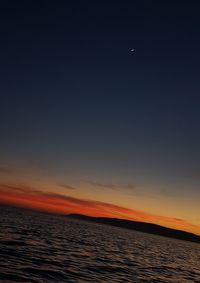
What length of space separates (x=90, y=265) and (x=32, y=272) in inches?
312

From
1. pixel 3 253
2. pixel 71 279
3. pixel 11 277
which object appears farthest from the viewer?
pixel 3 253

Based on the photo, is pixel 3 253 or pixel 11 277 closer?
pixel 11 277

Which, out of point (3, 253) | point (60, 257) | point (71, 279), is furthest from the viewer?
point (60, 257)

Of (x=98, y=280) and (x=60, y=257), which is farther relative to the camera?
(x=60, y=257)

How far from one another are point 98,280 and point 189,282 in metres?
10.3

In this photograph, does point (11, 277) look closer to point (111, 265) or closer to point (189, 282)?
point (111, 265)

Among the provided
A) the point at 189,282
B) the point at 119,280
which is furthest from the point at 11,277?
the point at 189,282

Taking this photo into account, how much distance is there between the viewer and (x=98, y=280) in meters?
23.1

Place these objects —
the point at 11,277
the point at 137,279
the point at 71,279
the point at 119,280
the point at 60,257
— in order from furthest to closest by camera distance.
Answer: the point at 60,257 < the point at 137,279 < the point at 119,280 < the point at 71,279 < the point at 11,277

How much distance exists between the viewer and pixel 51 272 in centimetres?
2345

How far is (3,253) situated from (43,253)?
477 cm

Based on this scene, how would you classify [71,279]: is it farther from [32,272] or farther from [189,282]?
[189,282]

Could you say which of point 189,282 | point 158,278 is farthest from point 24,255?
point 189,282

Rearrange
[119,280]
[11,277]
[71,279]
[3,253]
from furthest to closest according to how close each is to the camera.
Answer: [3,253], [119,280], [71,279], [11,277]
